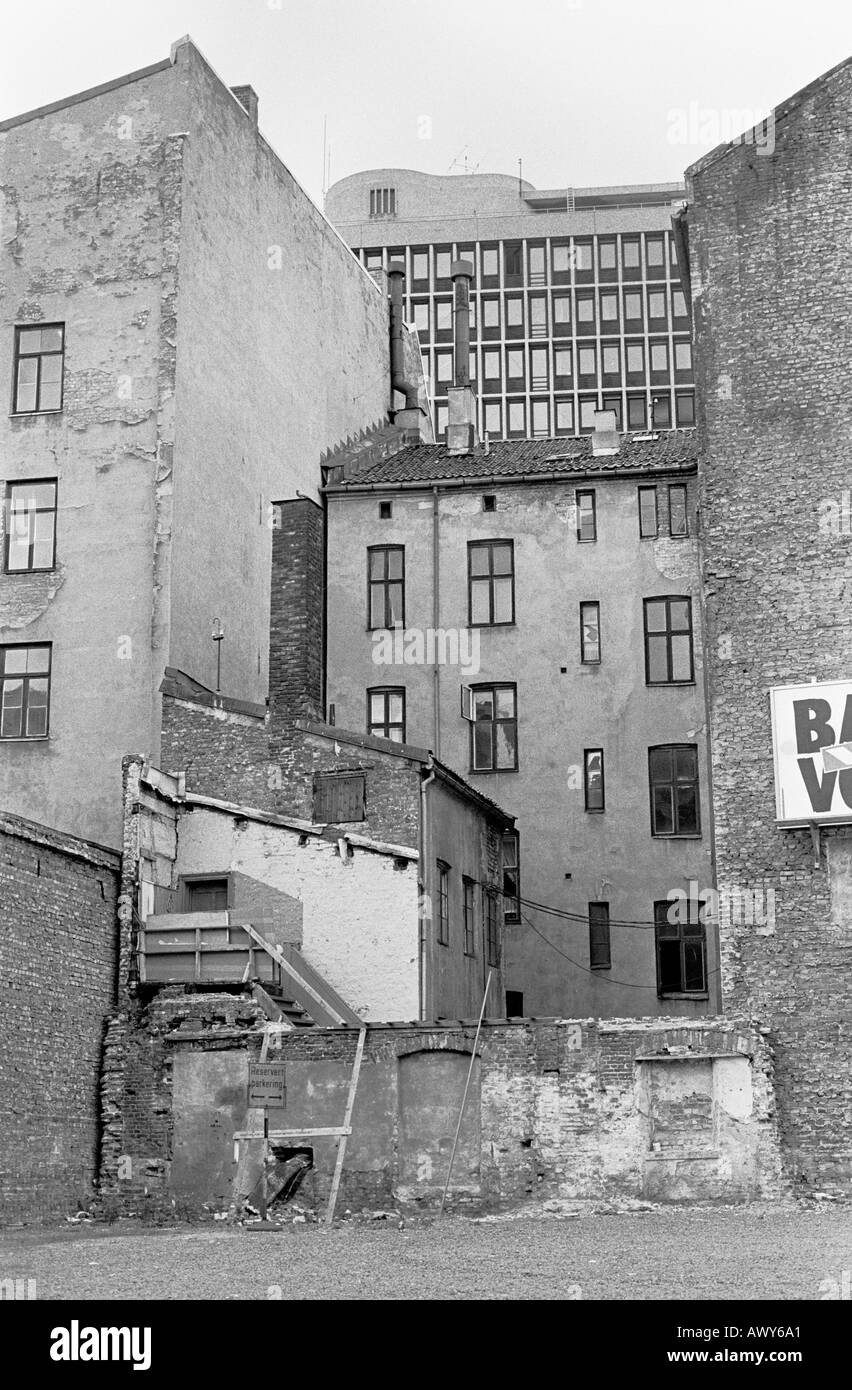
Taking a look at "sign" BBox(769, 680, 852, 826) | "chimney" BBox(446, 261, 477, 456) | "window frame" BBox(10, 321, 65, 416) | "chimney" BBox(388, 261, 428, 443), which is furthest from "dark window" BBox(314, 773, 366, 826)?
"chimney" BBox(388, 261, 428, 443)

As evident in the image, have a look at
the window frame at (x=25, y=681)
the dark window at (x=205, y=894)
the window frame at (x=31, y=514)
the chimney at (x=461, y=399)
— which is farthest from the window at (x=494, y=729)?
the dark window at (x=205, y=894)

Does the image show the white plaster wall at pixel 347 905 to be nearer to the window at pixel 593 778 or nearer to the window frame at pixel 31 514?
the window frame at pixel 31 514

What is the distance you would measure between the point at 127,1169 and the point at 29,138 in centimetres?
2051

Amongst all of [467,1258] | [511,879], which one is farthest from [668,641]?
[467,1258]

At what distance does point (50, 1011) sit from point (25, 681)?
9611mm

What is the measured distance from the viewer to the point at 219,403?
36.2m

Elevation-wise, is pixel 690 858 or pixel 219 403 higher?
pixel 219 403

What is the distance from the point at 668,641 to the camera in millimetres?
39000

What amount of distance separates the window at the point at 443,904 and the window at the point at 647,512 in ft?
36.5

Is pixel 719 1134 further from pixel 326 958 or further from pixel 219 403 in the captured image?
pixel 219 403

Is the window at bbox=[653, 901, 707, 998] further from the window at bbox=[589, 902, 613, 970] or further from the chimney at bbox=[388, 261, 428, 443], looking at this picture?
the chimney at bbox=[388, 261, 428, 443]

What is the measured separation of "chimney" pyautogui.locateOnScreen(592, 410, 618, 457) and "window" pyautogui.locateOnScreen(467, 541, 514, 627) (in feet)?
9.55

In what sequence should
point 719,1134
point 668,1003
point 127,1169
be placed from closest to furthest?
point 719,1134 → point 127,1169 → point 668,1003

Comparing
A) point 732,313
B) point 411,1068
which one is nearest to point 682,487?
point 732,313
